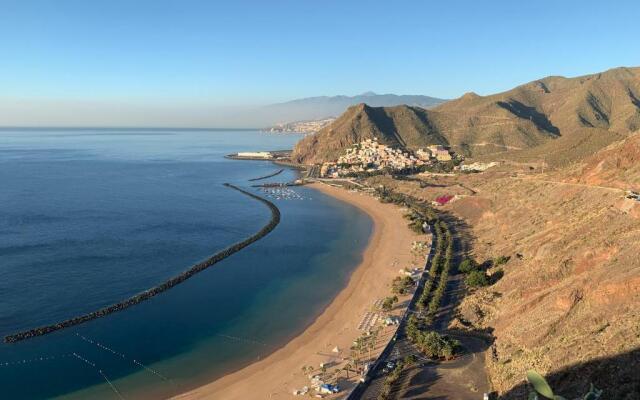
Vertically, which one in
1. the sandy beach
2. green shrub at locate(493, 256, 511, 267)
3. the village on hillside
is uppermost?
the village on hillside

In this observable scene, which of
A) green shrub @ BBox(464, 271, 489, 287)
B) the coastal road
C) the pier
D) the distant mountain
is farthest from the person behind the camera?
the distant mountain

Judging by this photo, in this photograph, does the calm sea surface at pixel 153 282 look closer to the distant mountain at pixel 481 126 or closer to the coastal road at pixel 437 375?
the coastal road at pixel 437 375

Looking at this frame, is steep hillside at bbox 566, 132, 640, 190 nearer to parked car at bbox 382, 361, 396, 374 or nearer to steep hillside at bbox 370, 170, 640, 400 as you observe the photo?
steep hillside at bbox 370, 170, 640, 400

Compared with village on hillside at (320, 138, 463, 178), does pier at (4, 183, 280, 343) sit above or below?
below

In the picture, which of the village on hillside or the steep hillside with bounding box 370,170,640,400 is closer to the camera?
the steep hillside with bounding box 370,170,640,400

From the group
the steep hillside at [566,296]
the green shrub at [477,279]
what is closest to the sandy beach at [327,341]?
the green shrub at [477,279]

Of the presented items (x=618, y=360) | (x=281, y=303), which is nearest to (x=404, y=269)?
(x=281, y=303)

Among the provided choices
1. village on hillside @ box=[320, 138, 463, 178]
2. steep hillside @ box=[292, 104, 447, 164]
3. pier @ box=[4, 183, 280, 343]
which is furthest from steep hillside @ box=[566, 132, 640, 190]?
steep hillside @ box=[292, 104, 447, 164]
